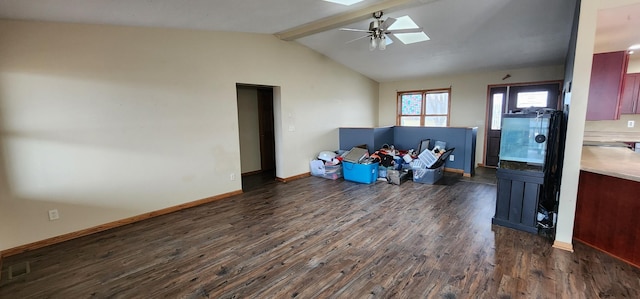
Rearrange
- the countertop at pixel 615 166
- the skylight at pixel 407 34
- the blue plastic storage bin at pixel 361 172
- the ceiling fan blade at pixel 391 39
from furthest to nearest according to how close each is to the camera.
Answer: the blue plastic storage bin at pixel 361 172
the ceiling fan blade at pixel 391 39
the skylight at pixel 407 34
the countertop at pixel 615 166

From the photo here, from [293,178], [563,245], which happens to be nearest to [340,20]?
[293,178]

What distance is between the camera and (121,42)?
10.3 ft

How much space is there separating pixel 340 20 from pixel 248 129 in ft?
10.6

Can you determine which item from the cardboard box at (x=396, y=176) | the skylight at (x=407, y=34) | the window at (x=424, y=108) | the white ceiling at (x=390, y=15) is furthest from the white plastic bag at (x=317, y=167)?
the window at (x=424, y=108)

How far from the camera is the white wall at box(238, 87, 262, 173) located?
19.1 ft

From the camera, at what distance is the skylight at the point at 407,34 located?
13.4ft

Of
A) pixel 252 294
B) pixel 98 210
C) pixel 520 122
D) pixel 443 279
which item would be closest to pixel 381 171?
pixel 520 122

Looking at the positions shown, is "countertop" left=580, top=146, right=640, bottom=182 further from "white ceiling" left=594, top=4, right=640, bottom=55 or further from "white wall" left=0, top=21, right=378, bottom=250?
"white wall" left=0, top=21, right=378, bottom=250

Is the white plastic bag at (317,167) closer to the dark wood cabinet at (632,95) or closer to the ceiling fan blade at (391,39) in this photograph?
the ceiling fan blade at (391,39)

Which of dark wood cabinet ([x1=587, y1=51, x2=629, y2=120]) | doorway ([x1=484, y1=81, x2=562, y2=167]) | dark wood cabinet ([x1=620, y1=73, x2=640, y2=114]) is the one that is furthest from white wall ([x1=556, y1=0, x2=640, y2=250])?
doorway ([x1=484, y1=81, x2=562, y2=167])

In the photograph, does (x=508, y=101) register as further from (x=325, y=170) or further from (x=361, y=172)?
(x=325, y=170)

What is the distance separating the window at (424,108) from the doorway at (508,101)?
101 centimetres

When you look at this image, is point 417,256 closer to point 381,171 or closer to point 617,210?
point 617,210

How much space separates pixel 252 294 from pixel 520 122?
320 centimetres
